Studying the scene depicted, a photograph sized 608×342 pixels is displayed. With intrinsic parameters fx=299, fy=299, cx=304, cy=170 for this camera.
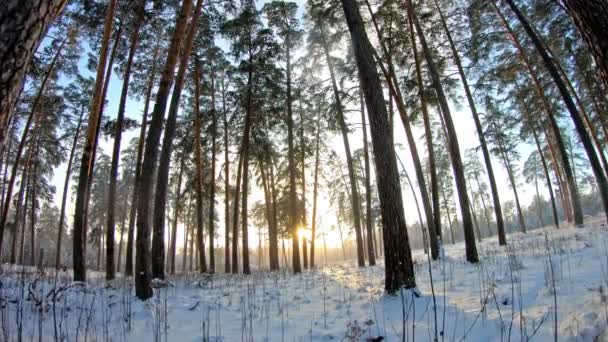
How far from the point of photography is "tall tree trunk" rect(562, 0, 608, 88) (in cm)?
242

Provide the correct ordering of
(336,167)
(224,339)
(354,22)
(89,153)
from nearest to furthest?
(224,339) < (354,22) < (89,153) < (336,167)

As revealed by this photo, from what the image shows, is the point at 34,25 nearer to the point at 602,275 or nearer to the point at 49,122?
the point at 602,275

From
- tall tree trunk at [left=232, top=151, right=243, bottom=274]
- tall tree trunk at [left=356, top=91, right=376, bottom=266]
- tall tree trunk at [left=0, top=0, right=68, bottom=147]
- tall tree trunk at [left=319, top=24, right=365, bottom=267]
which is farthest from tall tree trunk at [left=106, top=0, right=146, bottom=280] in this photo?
tall tree trunk at [left=0, top=0, right=68, bottom=147]

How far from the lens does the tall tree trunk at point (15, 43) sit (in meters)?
1.43

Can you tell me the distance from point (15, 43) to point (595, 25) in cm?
395

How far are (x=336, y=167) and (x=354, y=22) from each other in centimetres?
1815

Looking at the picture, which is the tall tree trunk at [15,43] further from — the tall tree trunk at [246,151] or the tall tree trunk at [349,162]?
the tall tree trunk at [349,162]

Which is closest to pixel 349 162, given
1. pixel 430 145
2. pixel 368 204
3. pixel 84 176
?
pixel 368 204

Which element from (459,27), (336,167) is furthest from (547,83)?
(336,167)

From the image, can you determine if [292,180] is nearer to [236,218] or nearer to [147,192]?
[236,218]

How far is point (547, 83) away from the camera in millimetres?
15656

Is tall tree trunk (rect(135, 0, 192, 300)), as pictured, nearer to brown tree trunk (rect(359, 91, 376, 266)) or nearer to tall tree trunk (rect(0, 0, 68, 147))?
tall tree trunk (rect(0, 0, 68, 147))

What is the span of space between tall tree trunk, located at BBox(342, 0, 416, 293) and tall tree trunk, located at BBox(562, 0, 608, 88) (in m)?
3.04

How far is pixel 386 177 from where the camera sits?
217 inches
